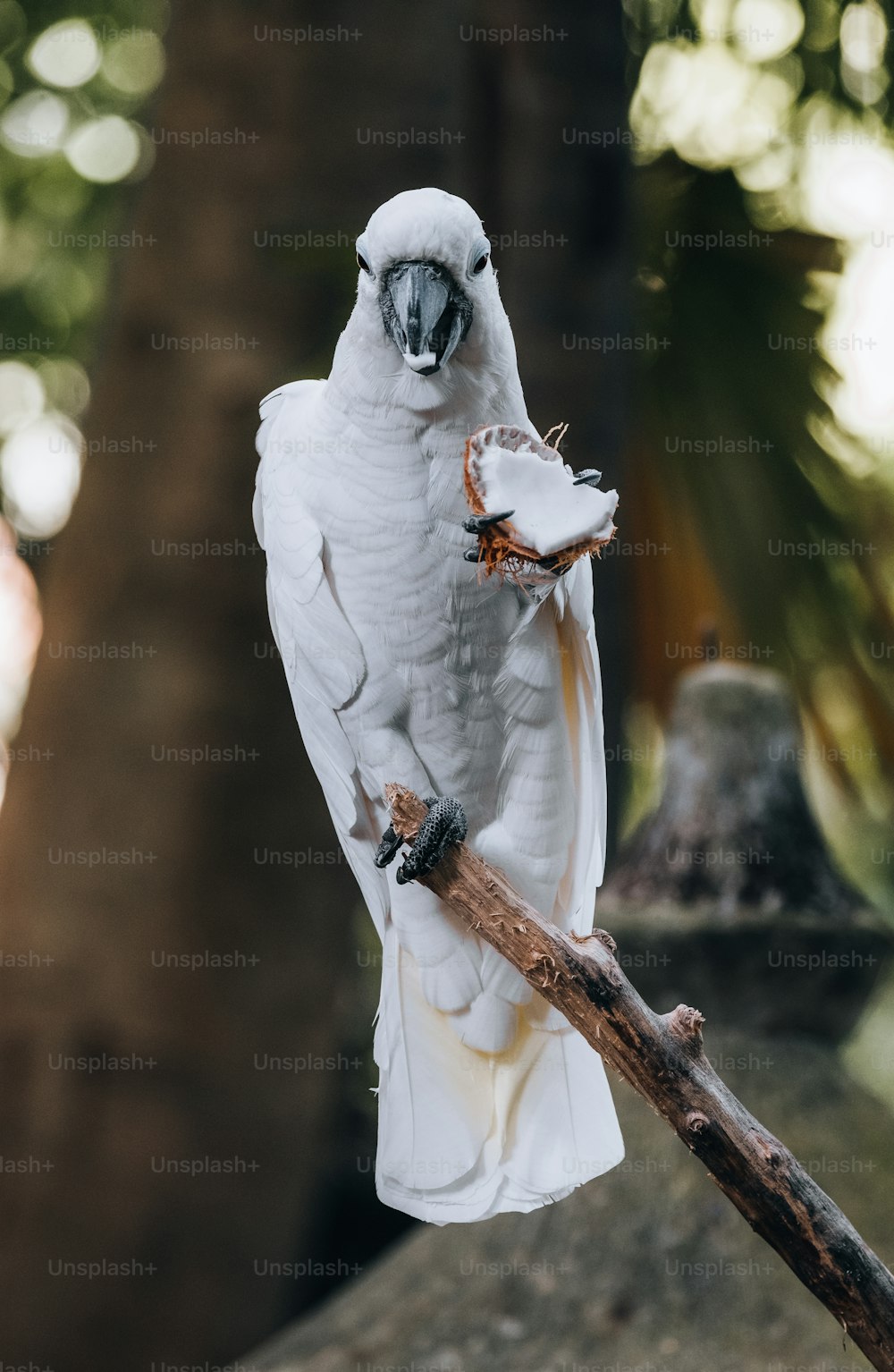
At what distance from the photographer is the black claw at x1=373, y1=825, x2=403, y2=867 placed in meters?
2.03

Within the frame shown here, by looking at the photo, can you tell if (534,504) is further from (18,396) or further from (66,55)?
(18,396)

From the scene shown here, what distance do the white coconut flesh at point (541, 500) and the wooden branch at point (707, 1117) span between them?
1.85 ft

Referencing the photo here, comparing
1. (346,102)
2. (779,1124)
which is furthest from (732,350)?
(779,1124)

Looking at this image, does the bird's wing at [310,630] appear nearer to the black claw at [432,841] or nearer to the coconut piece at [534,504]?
the black claw at [432,841]

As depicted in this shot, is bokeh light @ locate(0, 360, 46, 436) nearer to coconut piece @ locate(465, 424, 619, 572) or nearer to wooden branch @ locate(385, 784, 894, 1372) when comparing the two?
coconut piece @ locate(465, 424, 619, 572)

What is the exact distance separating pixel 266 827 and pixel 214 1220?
4.53 ft

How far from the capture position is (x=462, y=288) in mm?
1881

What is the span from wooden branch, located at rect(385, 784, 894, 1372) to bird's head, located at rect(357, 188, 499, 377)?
862 mm

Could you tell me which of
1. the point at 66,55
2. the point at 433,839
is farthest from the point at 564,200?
the point at 433,839

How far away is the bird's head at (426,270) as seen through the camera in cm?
180

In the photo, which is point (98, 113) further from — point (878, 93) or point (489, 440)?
point (489, 440)

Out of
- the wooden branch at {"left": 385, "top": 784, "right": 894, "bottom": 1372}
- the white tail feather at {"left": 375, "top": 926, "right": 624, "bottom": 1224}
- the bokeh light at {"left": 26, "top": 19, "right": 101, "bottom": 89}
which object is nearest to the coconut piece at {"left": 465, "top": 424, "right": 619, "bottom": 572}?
the wooden branch at {"left": 385, "top": 784, "right": 894, "bottom": 1372}

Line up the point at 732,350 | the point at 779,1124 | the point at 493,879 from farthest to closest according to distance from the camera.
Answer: the point at 732,350, the point at 779,1124, the point at 493,879

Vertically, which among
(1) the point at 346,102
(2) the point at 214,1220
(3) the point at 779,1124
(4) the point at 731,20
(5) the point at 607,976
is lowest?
(2) the point at 214,1220
